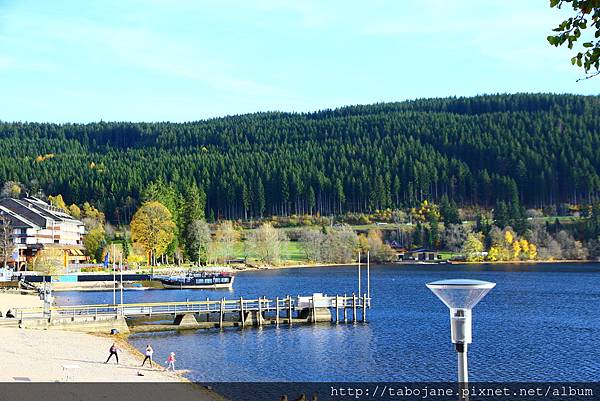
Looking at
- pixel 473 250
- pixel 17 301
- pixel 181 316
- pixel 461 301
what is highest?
pixel 461 301

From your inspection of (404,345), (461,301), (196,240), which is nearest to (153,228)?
(196,240)

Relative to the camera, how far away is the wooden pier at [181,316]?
181 ft

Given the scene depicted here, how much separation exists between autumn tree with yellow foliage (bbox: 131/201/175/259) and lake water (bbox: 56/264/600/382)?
31276 mm

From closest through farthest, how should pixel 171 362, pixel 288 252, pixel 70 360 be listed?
pixel 70 360, pixel 171 362, pixel 288 252

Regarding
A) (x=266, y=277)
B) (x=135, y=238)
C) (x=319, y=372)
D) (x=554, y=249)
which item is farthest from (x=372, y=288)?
(x=554, y=249)

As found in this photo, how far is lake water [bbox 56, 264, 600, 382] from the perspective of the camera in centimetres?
4306

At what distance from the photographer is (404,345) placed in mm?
53719

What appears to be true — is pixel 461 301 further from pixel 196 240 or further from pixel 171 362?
pixel 196 240

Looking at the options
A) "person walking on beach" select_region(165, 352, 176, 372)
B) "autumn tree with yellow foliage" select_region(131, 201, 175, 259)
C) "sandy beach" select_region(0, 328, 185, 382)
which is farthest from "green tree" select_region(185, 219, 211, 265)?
"person walking on beach" select_region(165, 352, 176, 372)

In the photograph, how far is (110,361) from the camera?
41.8 metres

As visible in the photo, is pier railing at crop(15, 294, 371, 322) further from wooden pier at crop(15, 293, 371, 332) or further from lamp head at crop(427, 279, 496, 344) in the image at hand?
lamp head at crop(427, 279, 496, 344)

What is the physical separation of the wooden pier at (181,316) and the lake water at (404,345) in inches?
65.3

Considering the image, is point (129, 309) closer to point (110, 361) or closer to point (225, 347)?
point (225, 347)

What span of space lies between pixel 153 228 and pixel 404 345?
7732 centimetres
